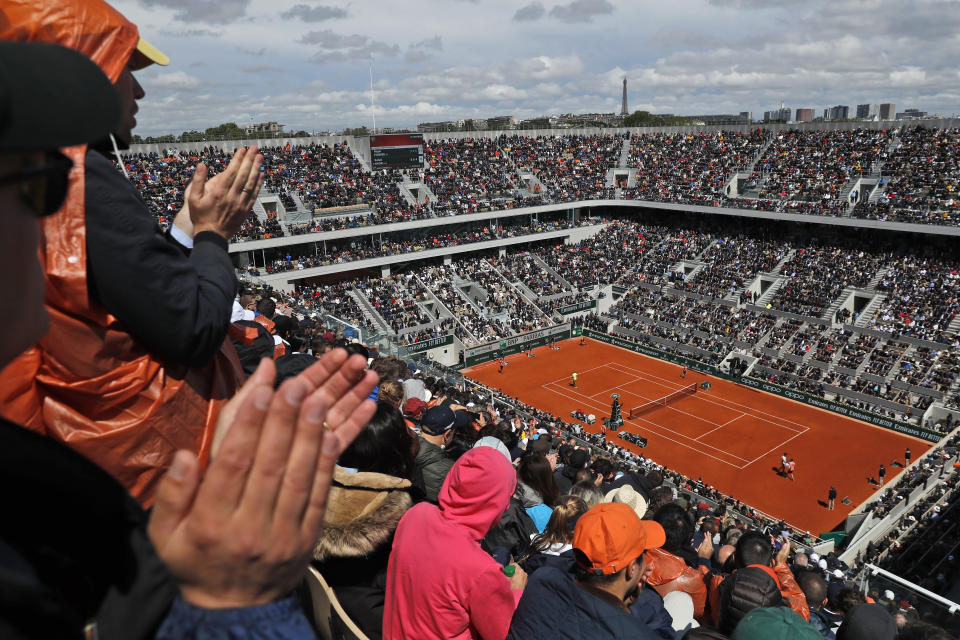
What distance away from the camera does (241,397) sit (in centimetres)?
136

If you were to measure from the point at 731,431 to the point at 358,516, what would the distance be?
2764cm

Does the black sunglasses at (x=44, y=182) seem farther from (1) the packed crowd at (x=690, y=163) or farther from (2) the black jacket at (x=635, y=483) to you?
(1) the packed crowd at (x=690, y=163)

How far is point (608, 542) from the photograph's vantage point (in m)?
3.10

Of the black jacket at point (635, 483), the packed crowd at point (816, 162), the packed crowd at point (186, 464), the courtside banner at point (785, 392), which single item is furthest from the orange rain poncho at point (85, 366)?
the packed crowd at point (816, 162)

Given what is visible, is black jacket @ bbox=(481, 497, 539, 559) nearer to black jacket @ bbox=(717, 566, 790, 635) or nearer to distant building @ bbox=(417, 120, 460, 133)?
black jacket @ bbox=(717, 566, 790, 635)

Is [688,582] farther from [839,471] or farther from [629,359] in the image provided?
[629,359]

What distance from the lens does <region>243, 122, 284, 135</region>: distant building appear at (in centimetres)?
4666

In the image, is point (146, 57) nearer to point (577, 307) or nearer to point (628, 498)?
point (628, 498)

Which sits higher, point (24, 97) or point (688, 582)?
point (24, 97)

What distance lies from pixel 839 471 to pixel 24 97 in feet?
91.9

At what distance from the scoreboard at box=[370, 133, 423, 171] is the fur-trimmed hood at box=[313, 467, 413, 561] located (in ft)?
149

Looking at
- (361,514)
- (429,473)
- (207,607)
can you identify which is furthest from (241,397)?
(429,473)

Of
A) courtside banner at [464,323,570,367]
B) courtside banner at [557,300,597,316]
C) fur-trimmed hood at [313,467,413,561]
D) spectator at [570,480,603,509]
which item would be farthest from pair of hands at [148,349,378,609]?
courtside banner at [557,300,597,316]

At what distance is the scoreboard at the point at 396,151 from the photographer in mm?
46469
